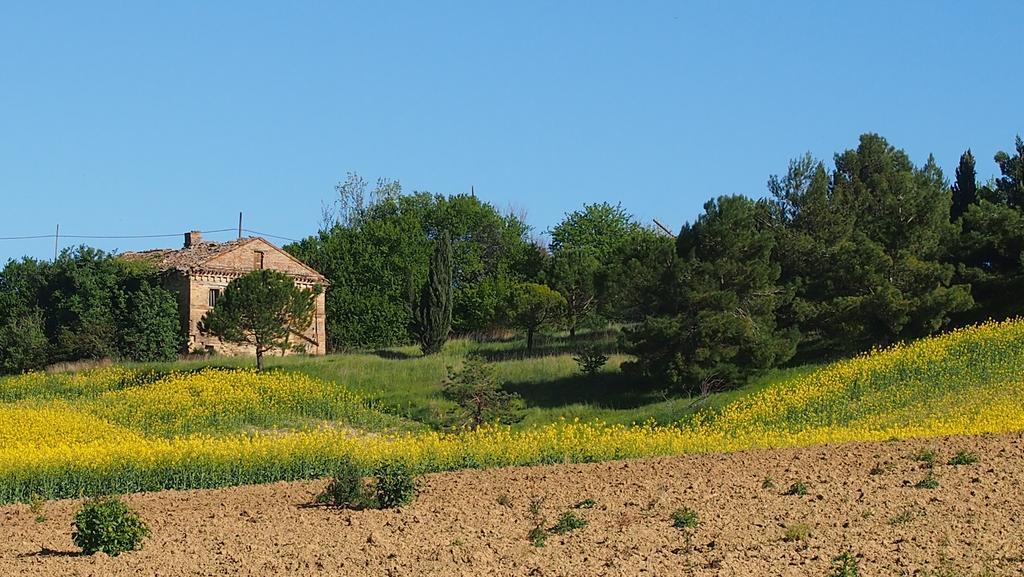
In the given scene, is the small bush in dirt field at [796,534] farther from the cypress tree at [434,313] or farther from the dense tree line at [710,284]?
the cypress tree at [434,313]

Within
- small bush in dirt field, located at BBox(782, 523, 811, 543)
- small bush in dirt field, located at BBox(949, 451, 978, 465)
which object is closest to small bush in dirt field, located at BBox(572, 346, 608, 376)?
small bush in dirt field, located at BBox(949, 451, 978, 465)

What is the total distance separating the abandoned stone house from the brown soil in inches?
1519

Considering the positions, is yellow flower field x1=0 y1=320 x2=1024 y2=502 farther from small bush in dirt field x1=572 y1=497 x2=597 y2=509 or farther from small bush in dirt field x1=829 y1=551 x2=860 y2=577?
small bush in dirt field x1=829 y1=551 x2=860 y2=577

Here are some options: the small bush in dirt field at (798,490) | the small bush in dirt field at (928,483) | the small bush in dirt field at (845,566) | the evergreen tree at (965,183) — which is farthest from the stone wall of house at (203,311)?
the small bush in dirt field at (845,566)

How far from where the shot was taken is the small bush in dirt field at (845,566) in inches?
461

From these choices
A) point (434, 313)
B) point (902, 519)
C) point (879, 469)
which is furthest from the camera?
point (434, 313)

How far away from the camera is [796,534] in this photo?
13602mm

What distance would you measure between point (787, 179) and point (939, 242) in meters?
9.34

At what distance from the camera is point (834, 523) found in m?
14.3

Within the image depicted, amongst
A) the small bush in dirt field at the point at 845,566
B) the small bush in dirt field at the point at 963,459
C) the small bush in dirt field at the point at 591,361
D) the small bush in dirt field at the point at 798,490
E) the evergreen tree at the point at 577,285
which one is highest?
the evergreen tree at the point at 577,285

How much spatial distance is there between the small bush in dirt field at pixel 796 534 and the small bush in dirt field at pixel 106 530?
24.7 feet

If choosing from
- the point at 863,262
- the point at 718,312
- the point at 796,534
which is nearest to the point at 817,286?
the point at 863,262

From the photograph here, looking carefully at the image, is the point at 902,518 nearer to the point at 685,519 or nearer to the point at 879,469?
the point at 685,519

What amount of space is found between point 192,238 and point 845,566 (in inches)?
2335
